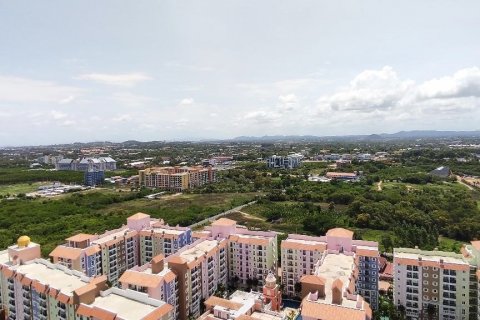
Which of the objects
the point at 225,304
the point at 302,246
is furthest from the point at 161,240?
the point at 302,246

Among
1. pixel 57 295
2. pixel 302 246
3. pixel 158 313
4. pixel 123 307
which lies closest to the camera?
pixel 158 313

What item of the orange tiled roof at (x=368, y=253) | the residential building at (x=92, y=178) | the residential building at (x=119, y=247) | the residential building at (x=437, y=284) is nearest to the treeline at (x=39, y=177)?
the residential building at (x=92, y=178)

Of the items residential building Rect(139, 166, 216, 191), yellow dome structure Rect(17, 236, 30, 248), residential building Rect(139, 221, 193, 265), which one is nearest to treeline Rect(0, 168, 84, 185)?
residential building Rect(139, 166, 216, 191)

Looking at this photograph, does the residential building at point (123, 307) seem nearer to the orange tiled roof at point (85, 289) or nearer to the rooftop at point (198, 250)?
the orange tiled roof at point (85, 289)

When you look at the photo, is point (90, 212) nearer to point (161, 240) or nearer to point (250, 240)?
point (161, 240)

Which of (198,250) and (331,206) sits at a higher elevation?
(198,250)

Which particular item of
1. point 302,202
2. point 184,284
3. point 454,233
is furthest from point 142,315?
point 302,202

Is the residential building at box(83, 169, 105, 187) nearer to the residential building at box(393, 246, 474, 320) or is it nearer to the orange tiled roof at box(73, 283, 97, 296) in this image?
the orange tiled roof at box(73, 283, 97, 296)
